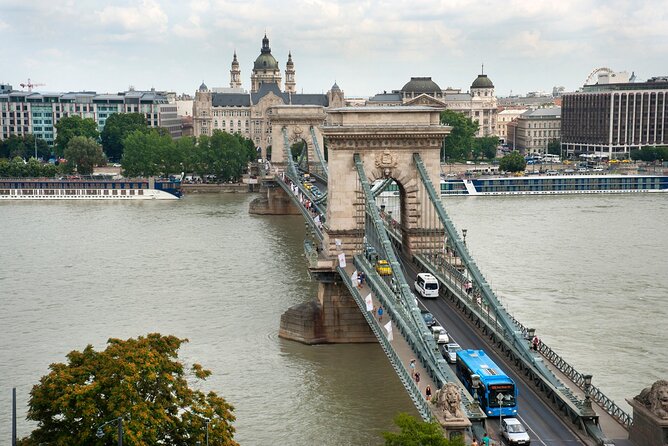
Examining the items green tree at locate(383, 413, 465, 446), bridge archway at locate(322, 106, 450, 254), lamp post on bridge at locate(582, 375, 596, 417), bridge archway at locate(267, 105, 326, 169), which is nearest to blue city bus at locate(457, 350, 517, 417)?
lamp post on bridge at locate(582, 375, 596, 417)

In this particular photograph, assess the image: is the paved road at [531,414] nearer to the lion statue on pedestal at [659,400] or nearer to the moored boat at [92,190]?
the lion statue on pedestal at [659,400]

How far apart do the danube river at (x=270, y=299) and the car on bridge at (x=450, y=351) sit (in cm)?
220

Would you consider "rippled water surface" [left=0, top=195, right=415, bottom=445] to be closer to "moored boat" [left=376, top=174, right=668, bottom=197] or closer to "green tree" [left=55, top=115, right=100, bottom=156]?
"moored boat" [left=376, top=174, right=668, bottom=197]

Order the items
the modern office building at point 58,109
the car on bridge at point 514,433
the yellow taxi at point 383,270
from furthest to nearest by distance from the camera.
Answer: the modern office building at point 58,109 → the yellow taxi at point 383,270 → the car on bridge at point 514,433

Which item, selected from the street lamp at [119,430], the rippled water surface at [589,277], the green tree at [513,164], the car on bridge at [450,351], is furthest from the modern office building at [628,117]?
the street lamp at [119,430]

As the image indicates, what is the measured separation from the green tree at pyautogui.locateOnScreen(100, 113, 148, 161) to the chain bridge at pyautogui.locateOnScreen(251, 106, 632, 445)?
86.1 m

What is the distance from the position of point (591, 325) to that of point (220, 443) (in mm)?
20169

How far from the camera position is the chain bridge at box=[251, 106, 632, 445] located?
23.0 meters

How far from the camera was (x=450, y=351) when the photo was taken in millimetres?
27266

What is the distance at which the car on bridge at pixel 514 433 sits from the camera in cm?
2139

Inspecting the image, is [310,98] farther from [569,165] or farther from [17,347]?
[17,347]

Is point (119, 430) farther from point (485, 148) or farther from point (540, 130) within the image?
point (540, 130)

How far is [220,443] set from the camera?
2211 centimetres

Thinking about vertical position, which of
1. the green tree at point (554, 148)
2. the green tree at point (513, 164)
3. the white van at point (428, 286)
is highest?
the green tree at point (554, 148)
